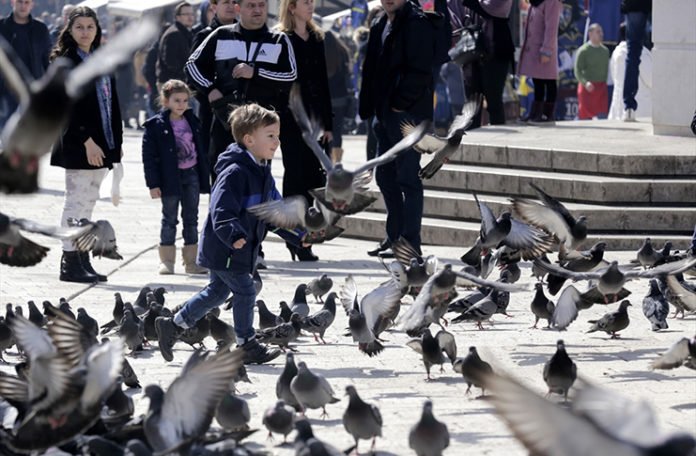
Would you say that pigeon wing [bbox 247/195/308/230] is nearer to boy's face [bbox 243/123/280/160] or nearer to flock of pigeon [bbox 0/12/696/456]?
flock of pigeon [bbox 0/12/696/456]

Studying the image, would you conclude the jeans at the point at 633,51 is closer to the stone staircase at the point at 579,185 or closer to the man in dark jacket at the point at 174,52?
the stone staircase at the point at 579,185

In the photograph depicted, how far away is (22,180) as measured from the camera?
15.3ft

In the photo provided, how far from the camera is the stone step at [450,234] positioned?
42.6 feet

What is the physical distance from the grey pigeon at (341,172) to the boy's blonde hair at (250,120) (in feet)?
Result: 0.57

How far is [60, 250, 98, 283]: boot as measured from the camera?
11.7 m

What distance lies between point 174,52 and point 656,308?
9.08 m

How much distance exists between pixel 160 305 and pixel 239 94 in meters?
2.94

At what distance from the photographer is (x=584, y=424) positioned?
443 cm

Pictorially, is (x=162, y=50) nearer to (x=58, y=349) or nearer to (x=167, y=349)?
(x=167, y=349)

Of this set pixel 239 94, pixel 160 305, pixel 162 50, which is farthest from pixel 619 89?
pixel 160 305

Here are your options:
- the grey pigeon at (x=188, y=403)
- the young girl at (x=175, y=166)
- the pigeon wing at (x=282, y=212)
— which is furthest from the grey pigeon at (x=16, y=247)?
the young girl at (x=175, y=166)

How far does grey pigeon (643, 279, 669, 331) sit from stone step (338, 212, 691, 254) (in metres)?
3.36

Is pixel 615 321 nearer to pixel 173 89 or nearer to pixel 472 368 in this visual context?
pixel 472 368

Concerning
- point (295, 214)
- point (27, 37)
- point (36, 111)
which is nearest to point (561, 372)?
point (295, 214)
